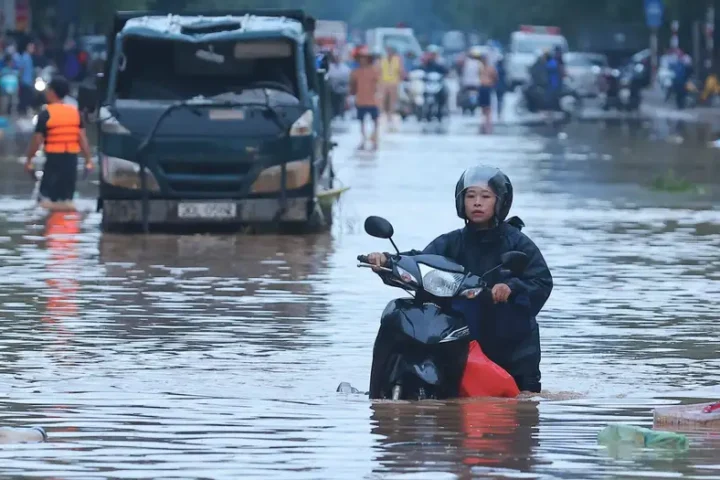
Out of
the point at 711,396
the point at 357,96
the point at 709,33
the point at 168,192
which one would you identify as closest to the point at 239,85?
the point at 168,192

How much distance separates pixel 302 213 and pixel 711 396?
10.0 metres

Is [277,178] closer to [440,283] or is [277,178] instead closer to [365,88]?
[440,283]

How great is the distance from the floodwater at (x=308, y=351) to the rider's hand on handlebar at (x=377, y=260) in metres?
0.61

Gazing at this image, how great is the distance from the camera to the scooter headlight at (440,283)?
945cm

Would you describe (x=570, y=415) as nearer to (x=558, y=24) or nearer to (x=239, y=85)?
(x=239, y=85)

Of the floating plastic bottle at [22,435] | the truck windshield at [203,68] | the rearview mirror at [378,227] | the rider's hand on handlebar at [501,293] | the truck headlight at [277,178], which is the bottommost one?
the floating plastic bottle at [22,435]

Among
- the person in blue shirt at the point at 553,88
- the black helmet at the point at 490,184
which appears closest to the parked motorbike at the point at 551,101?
the person in blue shirt at the point at 553,88

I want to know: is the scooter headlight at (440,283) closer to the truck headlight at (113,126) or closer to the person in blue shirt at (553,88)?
the truck headlight at (113,126)

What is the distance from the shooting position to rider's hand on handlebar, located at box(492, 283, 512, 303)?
31.1 feet

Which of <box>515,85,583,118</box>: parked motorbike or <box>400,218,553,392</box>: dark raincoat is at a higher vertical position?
<box>400,218,553,392</box>: dark raincoat

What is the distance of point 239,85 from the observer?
2069cm

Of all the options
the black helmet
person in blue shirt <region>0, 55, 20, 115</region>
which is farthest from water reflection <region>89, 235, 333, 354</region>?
person in blue shirt <region>0, 55, 20, 115</region>

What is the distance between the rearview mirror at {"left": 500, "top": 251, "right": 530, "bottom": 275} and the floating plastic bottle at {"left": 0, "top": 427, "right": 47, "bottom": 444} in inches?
82.4

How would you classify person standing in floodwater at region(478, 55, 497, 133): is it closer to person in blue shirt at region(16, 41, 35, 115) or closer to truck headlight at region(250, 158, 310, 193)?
person in blue shirt at region(16, 41, 35, 115)
